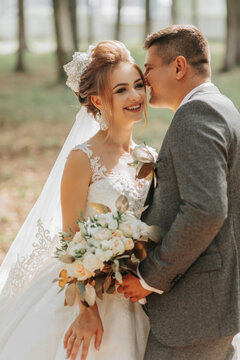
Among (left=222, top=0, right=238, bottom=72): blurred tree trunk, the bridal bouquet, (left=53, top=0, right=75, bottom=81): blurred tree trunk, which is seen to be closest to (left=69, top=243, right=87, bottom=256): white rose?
the bridal bouquet

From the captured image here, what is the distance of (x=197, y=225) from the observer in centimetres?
206

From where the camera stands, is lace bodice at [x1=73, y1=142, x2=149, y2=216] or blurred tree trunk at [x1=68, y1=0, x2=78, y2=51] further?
blurred tree trunk at [x1=68, y1=0, x2=78, y2=51]

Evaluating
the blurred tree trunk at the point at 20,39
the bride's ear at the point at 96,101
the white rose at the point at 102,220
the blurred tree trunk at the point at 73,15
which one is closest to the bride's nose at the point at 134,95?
the bride's ear at the point at 96,101

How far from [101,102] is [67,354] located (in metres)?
1.58

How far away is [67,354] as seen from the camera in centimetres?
253

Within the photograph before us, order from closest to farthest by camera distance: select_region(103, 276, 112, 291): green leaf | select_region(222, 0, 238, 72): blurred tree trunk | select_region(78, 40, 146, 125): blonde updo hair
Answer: select_region(103, 276, 112, 291): green leaf → select_region(78, 40, 146, 125): blonde updo hair → select_region(222, 0, 238, 72): blurred tree trunk

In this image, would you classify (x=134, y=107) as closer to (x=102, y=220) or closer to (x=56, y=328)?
(x=102, y=220)

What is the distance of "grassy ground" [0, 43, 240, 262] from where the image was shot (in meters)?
7.45

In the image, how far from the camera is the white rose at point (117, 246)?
225 cm

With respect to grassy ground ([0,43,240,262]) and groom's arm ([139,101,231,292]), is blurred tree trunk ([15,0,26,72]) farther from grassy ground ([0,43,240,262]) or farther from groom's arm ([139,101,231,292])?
groom's arm ([139,101,231,292])

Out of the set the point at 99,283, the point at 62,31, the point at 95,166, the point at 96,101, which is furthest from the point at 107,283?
the point at 62,31

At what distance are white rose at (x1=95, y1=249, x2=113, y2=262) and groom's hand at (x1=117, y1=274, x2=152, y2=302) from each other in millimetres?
216

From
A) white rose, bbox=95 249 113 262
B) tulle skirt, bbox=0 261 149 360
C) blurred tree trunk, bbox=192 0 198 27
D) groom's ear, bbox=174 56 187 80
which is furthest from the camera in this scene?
blurred tree trunk, bbox=192 0 198 27

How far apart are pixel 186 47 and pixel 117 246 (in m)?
1.13
